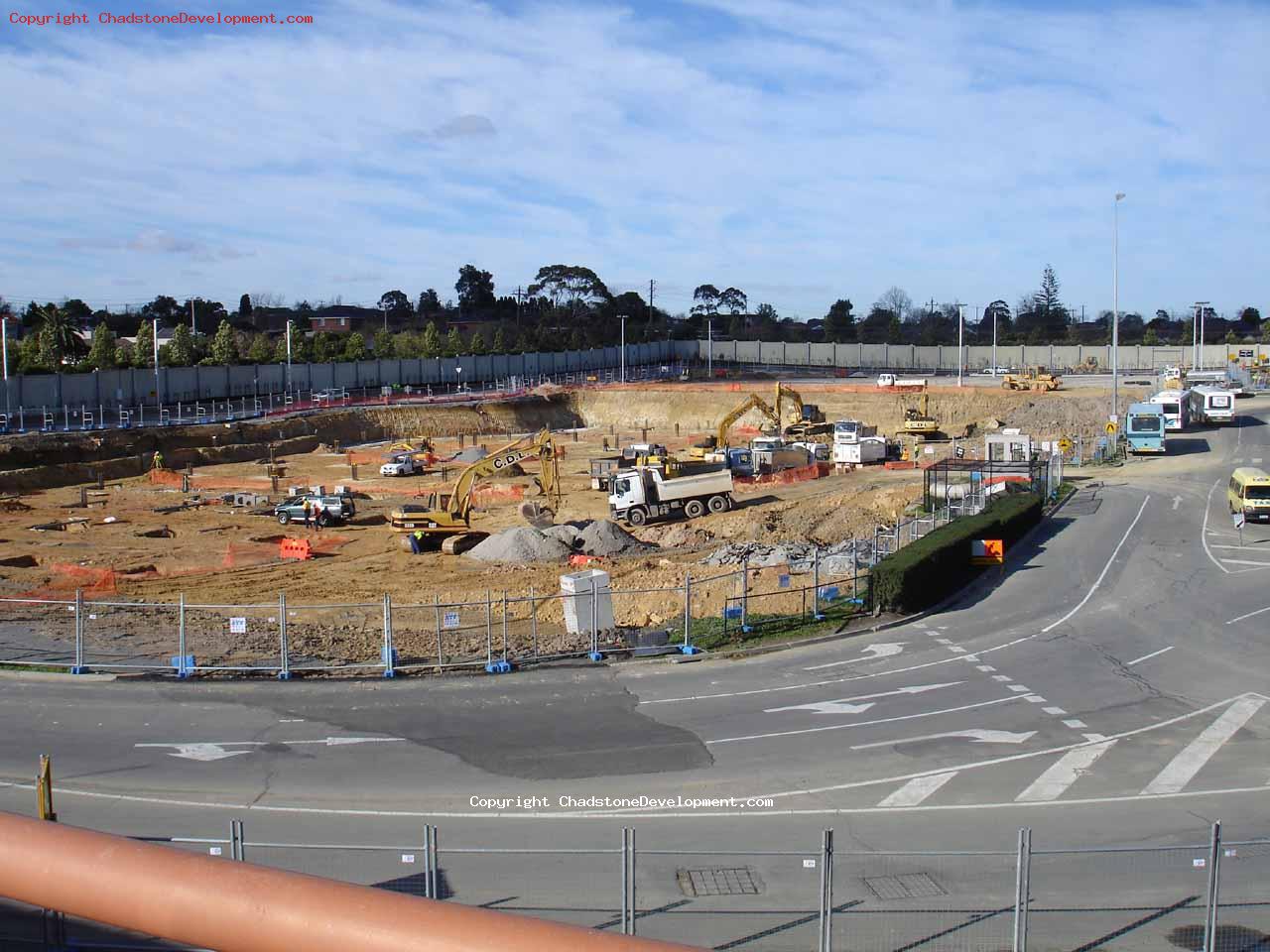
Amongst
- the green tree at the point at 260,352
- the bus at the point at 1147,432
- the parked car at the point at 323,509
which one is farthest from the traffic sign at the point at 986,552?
the green tree at the point at 260,352

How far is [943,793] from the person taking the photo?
59.0ft

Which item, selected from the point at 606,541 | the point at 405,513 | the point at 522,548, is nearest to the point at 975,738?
the point at 522,548

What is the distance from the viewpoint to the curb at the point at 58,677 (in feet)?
81.4

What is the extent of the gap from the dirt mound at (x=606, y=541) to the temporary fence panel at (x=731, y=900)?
2963 cm

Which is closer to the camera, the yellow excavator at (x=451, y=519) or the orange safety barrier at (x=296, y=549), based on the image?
the orange safety barrier at (x=296, y=549)

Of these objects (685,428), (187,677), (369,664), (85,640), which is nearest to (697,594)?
(369,664)

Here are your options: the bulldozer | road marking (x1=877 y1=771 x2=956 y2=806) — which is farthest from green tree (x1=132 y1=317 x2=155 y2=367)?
road marking (x1=877 y1=771 x2=956 y2=806)

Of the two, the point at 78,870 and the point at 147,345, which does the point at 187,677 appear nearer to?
the point at 78,870

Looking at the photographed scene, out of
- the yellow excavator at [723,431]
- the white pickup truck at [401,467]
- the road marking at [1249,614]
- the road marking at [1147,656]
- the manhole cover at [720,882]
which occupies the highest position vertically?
the yellow excavator at [723,431]

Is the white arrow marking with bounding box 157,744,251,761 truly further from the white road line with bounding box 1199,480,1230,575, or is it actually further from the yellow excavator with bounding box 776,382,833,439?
the yellow excavator with bounding box 776,382,833,439

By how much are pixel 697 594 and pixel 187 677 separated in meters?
13.6

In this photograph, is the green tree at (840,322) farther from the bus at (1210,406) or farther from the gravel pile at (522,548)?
the gravel pile at (522,548)

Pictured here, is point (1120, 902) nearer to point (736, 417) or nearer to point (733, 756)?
point (733, 756)

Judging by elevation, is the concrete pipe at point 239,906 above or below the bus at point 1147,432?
above
